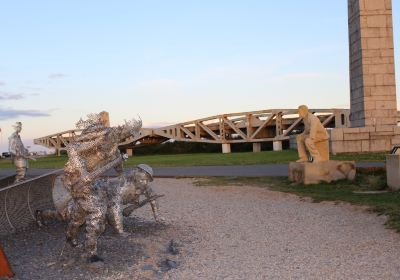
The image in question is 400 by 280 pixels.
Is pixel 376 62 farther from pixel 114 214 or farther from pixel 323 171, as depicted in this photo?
pixel 114 214

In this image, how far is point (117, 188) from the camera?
24.3ft

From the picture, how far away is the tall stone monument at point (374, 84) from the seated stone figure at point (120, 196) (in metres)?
16.9

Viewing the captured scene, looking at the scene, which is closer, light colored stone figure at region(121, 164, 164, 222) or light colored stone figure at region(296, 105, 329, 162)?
light colored stone figure at region(121, 164, 164, 222)

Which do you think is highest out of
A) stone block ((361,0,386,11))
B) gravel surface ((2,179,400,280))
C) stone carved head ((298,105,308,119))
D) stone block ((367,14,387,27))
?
stone block ((361,0,386,11))

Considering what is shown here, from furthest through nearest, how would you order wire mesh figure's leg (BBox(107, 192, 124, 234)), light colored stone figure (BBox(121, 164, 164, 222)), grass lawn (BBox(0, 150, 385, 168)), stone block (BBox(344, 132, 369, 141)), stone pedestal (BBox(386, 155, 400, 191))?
1. stone block (BBox(344, 132, 369, 141))
2. grass lawn (BBox(0, 150, 385, 168))
3. stone pedestal (BBox(386, 155, 400, 191))
4. light colored stone figure (BBox(121, 164, 164, 222))
5. wire mesh figure's leg (BBox(107, 192, 124, 234))

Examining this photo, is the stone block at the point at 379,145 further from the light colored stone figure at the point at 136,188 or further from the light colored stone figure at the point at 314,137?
the light colored stone figure at the point at 136,188

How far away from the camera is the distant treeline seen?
50.4 m

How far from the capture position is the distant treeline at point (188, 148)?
50375 millimetres

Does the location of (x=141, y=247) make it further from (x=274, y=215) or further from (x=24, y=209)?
(x=274, y=215)

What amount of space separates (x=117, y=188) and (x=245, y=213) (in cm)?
379

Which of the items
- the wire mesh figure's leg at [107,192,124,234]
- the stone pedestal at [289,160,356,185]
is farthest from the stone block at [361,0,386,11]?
the wire mesh figure's leg at [107,192,124,234]

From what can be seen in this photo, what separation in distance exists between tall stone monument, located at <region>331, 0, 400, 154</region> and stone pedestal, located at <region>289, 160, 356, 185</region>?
9191 mm

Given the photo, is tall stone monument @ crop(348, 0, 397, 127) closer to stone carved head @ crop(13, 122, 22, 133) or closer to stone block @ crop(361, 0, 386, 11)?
stone block @ crop(361, 0, 386, 11)

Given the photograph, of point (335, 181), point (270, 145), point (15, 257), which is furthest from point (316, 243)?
point (270, 145)
